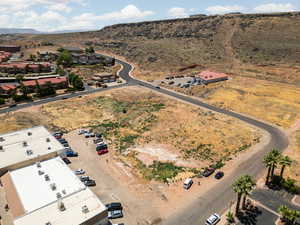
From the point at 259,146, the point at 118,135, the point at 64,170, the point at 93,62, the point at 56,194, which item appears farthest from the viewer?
the point at 93,62

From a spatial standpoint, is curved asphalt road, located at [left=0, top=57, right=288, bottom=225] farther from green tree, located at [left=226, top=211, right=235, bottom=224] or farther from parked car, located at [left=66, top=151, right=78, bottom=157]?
parked car, located at [left=66, top=151, right=78, bottom=157]

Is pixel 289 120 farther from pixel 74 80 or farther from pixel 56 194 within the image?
pixel 74 80

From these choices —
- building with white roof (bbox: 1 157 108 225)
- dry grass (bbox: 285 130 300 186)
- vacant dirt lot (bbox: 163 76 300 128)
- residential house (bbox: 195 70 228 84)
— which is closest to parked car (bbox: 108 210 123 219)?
building with white roof (bbox: 1 157 108 225)

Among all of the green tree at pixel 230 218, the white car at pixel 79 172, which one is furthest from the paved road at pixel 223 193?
the white car at pixel 79 172

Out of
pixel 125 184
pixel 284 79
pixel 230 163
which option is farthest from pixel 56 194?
pixel 284 79

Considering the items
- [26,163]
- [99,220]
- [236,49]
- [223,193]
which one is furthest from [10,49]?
[223,193]

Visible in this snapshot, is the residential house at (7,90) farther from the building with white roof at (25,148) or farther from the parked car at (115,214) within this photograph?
the parked car at (115,214)
